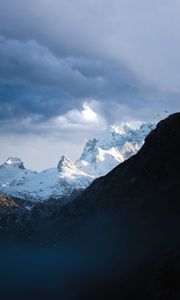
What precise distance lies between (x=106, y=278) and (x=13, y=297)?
3924 centimetres

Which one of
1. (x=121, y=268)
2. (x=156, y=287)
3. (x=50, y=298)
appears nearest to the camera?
(x=156, y=287)

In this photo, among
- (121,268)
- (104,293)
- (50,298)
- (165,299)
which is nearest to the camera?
(165,299)

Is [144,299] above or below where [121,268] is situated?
below

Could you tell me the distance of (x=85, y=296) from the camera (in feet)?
563

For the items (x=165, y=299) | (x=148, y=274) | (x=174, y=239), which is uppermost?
(x=174, y=239)

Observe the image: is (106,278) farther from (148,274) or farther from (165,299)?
(165,299)

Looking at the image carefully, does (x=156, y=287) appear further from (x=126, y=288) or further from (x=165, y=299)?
(x=126, y=288)

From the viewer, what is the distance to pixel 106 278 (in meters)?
188

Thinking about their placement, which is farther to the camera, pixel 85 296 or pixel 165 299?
pixel 85 296

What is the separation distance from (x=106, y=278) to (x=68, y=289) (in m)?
16.6

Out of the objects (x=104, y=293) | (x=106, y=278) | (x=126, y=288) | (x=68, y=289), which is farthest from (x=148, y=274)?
(x=68, y=289)

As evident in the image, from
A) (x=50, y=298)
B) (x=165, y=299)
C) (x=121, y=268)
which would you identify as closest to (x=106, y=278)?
(x=121, y=268)

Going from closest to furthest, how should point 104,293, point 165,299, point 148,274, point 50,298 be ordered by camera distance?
point 165,299 → point 148,274 → point 104,293 → point 50,298

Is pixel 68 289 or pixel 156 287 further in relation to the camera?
pixel 68 289
